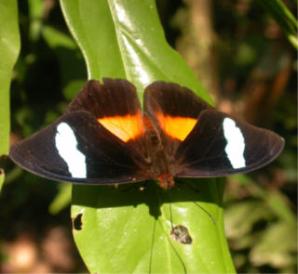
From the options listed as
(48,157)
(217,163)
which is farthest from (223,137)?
(48,157)

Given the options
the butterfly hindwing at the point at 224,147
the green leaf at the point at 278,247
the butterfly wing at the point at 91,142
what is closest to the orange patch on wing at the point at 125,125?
the butterfly wing at the point at 91,142

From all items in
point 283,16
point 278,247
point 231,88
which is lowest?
point 278,247

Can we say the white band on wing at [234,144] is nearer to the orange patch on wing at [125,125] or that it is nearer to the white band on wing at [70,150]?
the orange patch on wing at [125,125]

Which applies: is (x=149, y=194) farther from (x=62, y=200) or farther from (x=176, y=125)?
(x=62, y=200)

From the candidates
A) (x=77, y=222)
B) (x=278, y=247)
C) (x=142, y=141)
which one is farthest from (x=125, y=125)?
(x=278, y=247)

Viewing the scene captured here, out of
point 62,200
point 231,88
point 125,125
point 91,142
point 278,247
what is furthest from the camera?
point 231,88

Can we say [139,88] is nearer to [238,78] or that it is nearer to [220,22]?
[220,22]

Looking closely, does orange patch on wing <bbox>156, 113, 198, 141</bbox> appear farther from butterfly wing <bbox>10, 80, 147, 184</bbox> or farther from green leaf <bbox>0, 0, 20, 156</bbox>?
green leaf <bbox>0, 0, 20, 156</bbox>

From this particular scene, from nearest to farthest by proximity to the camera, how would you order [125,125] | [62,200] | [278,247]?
[125,125], [62,200], [278,247]
